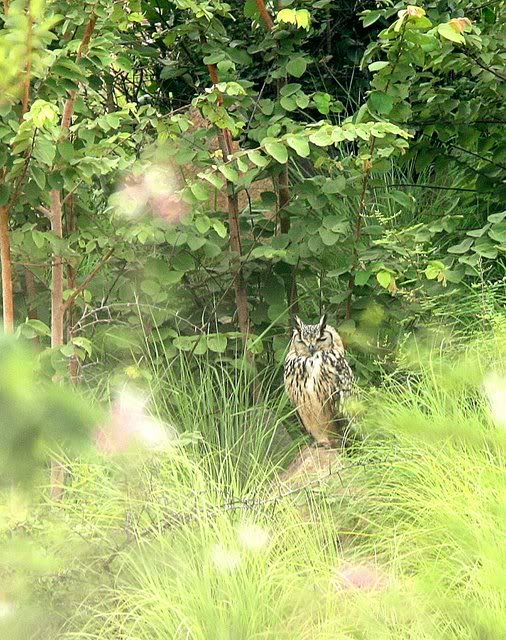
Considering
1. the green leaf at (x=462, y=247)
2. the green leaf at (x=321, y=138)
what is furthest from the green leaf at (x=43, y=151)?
the green leaf at (x=462, y=247)

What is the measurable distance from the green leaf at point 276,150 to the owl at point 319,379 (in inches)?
28.4

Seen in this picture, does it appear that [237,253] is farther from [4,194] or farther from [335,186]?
[4,194]

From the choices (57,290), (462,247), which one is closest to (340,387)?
(462,247)

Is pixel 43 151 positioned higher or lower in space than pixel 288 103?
higher

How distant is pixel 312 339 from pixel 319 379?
0.16m

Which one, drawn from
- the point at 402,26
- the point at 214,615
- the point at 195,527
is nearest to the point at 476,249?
the point at 402,26

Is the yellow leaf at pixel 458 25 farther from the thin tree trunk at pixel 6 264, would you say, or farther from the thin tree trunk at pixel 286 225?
the thin tree trunk at pixel 6 264

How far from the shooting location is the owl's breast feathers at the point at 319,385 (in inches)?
160

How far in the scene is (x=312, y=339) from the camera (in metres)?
4.10

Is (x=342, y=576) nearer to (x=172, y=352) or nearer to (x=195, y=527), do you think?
(x=195, y=527)

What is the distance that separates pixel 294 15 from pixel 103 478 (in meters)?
1.81

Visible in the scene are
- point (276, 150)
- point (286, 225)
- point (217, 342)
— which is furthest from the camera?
point (286, 225)

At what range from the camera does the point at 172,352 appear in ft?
14.4

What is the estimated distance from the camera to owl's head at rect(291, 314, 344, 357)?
4.10m
